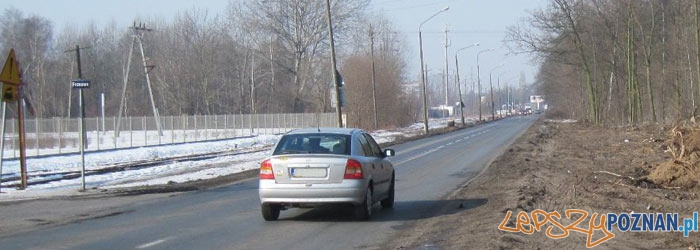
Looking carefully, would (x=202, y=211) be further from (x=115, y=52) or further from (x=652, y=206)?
(x=115, y=52)

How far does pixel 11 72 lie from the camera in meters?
20.3

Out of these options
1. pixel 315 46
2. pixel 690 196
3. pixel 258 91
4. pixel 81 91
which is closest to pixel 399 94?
pixel 315 46

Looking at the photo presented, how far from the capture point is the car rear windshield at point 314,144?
43.6ft

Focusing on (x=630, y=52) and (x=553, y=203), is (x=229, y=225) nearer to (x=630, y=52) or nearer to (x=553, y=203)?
(x=553, y=203)

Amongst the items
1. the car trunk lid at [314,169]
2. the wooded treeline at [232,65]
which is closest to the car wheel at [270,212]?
the car trunk lid at [314,169]

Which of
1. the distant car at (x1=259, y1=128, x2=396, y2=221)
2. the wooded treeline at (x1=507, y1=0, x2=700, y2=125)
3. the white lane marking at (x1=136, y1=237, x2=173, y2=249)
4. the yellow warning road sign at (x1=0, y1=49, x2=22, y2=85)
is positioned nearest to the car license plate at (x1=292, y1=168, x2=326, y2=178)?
the distant car at (x1=259, y1=128, x2=396, y2=221)

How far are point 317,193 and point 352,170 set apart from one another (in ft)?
2.06

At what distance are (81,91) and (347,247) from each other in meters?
12.3

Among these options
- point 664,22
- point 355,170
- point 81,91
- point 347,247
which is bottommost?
point 347,247

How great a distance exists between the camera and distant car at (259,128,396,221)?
42.3 feet

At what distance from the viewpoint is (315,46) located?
75125mm

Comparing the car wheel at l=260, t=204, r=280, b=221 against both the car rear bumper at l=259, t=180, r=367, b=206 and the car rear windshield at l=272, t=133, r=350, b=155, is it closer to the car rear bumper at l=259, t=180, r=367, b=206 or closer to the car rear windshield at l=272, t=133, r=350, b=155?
the car rear bumper at l=259, t=180, r=367, b=206

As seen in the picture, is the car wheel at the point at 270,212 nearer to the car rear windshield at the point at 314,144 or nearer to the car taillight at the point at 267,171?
the car taillight at the point at 267,171

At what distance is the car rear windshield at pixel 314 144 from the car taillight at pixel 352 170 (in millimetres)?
274
